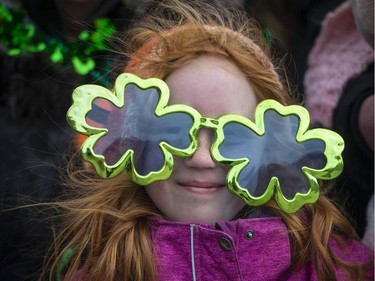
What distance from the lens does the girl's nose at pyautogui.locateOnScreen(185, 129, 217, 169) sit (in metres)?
1.26

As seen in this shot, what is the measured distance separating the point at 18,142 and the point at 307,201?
0.68 meters

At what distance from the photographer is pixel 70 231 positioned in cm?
141

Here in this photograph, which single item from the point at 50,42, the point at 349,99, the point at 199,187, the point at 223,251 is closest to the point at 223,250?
the point at 223,251

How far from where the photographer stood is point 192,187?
1277 mm

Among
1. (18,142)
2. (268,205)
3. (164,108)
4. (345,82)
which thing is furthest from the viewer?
(345,82)

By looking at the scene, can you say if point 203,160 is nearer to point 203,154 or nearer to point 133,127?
point 203,154

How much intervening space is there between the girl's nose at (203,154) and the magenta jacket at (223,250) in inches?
3.9

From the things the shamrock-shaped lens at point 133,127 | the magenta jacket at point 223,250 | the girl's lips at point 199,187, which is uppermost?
the shamrock-shaped lens at point 133,127

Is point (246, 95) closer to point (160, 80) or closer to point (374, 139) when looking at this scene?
point (160, 80)

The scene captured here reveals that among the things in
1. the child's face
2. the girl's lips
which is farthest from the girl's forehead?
the girl's lips

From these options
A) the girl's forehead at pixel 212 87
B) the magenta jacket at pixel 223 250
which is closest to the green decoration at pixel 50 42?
the girl's forehead at pixel 212 87

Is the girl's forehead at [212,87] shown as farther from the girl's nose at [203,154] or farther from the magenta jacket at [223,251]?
the magenta jacket at [223,251]

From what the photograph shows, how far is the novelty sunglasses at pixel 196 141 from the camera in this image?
1.26 meters

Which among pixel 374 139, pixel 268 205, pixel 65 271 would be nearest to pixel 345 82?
pixel 374 139
